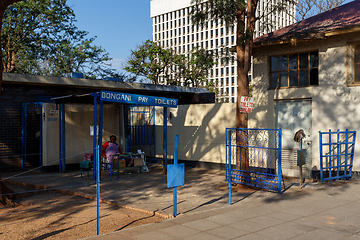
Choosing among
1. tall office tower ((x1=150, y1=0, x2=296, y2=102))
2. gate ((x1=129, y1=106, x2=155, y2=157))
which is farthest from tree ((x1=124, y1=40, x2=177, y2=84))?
tall office tower ((x1=150, y1=0, x2=296, y2=102))

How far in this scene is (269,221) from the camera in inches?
261

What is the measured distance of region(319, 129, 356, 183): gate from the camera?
1088 cm

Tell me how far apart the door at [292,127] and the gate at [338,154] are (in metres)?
0.65

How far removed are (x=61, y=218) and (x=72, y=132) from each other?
7.81 meters

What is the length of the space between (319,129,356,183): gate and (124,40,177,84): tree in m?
28.4

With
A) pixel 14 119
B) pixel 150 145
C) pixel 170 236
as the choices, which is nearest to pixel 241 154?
pixel 170 236

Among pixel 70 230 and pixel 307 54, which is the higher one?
pixel 307 54

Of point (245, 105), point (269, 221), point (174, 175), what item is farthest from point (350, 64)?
point (174, 175)

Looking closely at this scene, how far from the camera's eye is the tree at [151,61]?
127ft

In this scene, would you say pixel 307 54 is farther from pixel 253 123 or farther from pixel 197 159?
pixel 197 159

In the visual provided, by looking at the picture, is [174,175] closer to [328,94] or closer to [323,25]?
[328,94]

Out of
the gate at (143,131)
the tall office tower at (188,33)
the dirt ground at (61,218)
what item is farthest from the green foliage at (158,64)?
the tall office tower at (188,33)

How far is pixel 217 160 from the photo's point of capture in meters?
14.1

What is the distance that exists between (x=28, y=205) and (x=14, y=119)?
704cm
